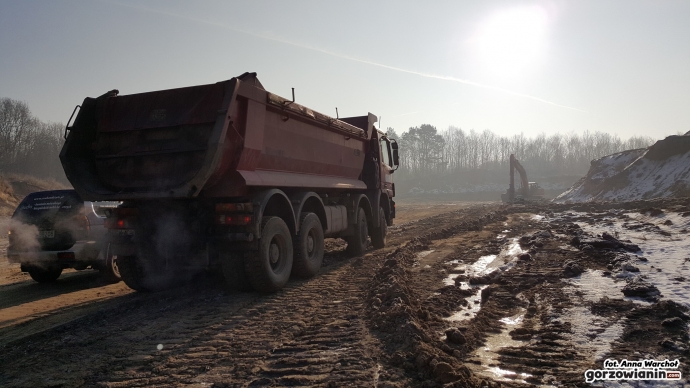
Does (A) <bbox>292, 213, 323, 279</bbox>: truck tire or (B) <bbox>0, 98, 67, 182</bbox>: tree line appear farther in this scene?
(B) <bbox>0, 98, 67, 182</bbox>: tree line

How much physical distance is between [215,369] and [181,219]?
10.8 ft

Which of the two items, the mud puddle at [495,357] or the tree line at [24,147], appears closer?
the mud puddle at [495,357]

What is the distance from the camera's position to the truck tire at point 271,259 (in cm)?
650

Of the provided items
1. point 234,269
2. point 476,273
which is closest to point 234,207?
point 234,269

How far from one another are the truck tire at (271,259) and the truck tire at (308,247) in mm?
346

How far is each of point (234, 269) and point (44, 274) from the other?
15.0ft

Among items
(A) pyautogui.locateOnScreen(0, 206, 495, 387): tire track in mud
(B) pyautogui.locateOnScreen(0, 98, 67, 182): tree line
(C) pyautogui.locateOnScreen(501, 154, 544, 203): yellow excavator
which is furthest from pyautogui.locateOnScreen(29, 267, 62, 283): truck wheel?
(B) pyautogui.locateOnScreen(0, 98, 67, 182): tree line

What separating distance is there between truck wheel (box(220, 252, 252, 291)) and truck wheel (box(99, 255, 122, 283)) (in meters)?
3.08

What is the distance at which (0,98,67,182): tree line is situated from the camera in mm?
58219

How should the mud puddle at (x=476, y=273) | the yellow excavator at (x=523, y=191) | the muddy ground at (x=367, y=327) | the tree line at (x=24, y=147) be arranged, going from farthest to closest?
the tree line at (x=24, y=147), the yellow excavator at (x=523, y=191), the mud puddle at (x=476, y=273), the muddy ground at (x=367, y=327)

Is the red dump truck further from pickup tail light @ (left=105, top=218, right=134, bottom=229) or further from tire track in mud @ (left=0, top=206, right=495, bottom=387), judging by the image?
tire track in mud @ (left=0, top=206, right=495, bottom=387)

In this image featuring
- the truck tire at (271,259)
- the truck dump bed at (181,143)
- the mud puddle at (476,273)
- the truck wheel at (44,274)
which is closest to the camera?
Result: the mud puddle at (476,273)

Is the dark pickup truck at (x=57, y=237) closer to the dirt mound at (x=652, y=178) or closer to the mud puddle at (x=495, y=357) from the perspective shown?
the mud puddle at (x=495, y=357)

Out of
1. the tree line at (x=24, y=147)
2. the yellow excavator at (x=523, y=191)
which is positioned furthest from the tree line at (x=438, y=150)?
the yellow excavator at (x=523, y=191)
